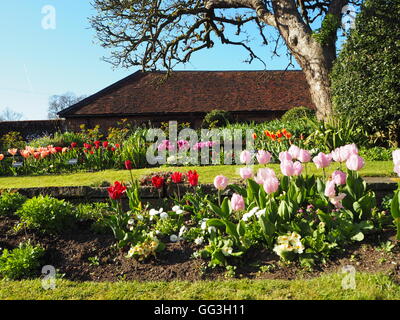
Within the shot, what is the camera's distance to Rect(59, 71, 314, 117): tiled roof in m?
22.0

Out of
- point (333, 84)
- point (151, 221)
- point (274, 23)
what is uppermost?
point (274, 23)

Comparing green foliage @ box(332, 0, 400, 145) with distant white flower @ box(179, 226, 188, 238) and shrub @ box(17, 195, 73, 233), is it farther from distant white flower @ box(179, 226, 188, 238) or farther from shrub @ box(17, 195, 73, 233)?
shrub @ box(17, 195, 73, 233)

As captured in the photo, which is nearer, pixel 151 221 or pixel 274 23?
pixel 151 221

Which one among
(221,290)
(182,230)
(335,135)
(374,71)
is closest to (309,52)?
(374,71)

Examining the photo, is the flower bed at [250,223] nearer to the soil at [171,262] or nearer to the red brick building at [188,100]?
the soil at [171,262]

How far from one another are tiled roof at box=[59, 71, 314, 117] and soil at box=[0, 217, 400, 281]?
17.0m

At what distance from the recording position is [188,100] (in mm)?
22703

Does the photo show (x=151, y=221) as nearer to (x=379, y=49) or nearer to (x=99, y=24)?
(x=379, y=49)

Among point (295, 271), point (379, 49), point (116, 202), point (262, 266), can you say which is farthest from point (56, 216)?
point (379, 49)

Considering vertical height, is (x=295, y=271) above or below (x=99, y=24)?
below

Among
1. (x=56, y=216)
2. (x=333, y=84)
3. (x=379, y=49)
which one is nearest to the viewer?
(x=56, y=216)

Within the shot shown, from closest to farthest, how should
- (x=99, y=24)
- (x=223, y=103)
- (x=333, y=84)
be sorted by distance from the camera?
1. (x=333, y=84)
2. (x=99, y=24)
3. (x=223, y=103)

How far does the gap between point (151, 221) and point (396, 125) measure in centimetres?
770
